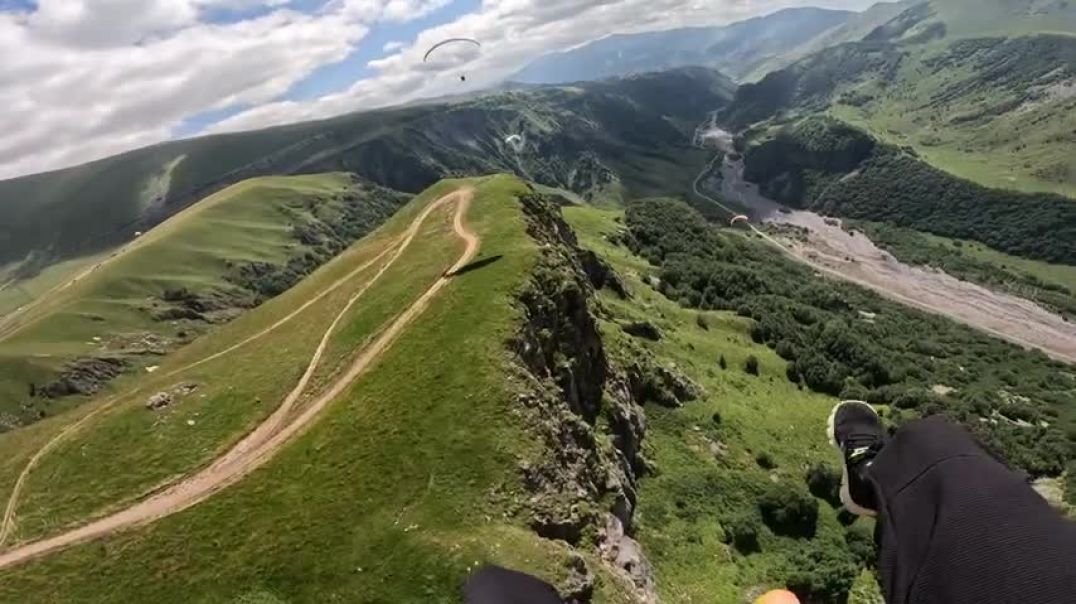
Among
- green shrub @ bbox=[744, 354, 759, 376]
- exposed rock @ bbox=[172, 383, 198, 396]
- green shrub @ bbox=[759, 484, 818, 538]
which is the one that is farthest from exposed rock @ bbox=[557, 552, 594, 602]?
green shrub @ bbox=[744, 354, 759, 376]

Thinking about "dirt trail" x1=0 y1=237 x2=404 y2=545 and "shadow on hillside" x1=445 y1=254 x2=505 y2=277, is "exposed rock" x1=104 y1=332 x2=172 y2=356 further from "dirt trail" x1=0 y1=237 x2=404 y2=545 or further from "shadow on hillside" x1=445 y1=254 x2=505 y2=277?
"shadow on hillside" x1=445 y1=254 x2=505 y2=277

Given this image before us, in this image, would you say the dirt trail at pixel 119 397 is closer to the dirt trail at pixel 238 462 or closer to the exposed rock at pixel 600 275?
the dirt trail at pixel 238 462

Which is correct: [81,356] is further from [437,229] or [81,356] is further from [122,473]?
[122,473]

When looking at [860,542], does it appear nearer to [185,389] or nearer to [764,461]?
[764,461]

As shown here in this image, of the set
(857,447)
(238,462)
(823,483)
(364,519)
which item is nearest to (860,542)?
(823,483)

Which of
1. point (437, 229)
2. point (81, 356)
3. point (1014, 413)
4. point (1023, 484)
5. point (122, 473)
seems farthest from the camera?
point (81, 356)

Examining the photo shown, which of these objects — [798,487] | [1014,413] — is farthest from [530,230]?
[1014,413]
